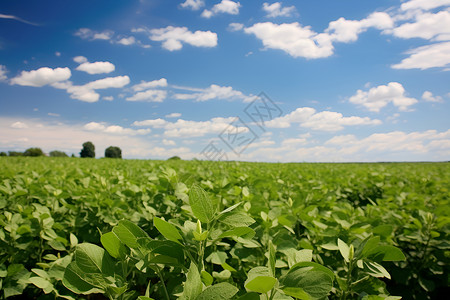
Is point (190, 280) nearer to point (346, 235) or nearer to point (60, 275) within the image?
point (60, 275)

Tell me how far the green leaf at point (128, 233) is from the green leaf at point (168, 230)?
0.28 ft

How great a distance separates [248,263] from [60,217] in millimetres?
2047

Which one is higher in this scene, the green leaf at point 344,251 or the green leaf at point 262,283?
the green leaf at point 262,283

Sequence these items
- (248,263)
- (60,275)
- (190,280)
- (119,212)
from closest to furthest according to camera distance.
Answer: (190,280) < (60,275) < (248,263) < (119,212)

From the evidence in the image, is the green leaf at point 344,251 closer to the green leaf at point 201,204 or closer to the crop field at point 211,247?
the crop field at point 211,247

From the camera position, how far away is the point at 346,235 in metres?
1.87

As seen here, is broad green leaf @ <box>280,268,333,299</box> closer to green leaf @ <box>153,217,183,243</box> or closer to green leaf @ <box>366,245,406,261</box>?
green leaf @ <box>153,217,183,243</box>

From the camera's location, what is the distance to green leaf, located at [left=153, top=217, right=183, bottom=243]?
0.90m

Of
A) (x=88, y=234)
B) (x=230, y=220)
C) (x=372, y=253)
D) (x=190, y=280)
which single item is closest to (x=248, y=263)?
(x=372, y=253)

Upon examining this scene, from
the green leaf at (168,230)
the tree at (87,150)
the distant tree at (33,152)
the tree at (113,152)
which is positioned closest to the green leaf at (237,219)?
the green leaf at (168,230)

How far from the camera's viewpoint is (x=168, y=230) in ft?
3.08

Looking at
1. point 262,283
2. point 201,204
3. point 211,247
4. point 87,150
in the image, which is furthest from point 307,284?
point 87,150

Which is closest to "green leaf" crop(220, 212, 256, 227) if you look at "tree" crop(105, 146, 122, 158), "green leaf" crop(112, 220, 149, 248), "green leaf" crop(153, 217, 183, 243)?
"green leaf" crop(153, 217, 183, 243)

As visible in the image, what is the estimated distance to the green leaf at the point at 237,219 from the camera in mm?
986
